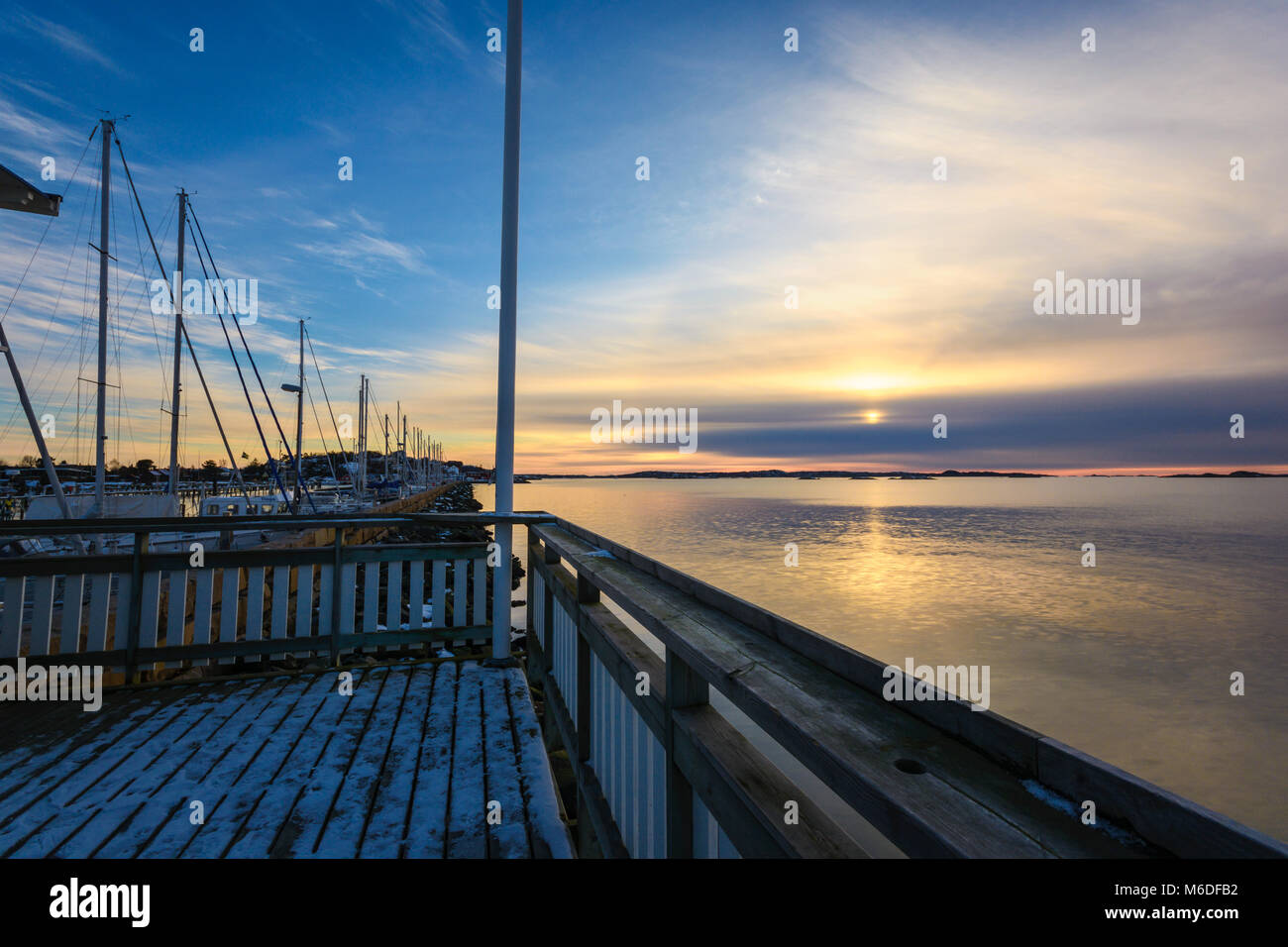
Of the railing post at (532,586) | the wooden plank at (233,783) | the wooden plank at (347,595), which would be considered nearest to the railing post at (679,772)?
the wooden plank at (233,783)

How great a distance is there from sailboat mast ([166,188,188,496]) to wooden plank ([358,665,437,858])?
57.3 ft

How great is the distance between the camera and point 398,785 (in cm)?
282

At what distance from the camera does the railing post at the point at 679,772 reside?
163cm

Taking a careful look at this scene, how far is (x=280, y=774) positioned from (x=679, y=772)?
7.67 feet

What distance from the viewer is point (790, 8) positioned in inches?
283

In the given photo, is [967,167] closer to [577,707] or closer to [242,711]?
[577,707]

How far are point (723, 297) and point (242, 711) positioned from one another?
45.2 ft

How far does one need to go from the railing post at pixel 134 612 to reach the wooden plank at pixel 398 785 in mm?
2020

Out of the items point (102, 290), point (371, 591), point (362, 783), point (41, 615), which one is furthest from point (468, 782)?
point (102, 290)

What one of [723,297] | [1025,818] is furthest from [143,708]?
[723,297]

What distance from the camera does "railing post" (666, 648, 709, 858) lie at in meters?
1.63

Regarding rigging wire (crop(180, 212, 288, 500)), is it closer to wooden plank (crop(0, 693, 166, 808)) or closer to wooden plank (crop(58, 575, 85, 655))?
wooden plank (crop(58, 575, 85, 655))

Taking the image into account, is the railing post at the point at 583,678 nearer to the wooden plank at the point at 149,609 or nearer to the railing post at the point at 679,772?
the railing post at the point at 679,772

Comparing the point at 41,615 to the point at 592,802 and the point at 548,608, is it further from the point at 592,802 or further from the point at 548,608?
the point at 592,802
